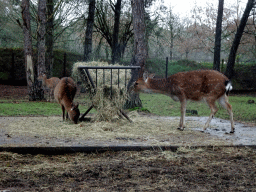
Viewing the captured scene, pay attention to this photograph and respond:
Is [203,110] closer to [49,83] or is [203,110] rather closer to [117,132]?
[117,132]

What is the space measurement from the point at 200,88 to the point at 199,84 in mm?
93

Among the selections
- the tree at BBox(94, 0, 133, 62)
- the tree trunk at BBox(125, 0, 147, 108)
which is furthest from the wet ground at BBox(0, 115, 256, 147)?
the tree at BBox(94, 0, 133, 62)

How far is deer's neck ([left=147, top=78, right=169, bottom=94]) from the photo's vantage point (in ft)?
22.7

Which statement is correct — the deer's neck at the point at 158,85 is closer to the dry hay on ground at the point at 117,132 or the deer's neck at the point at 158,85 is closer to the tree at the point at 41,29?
the dry hay on ground at the point at 117,132

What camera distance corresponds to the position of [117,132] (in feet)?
19.7

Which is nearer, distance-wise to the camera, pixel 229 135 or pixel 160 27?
pixel 229 135

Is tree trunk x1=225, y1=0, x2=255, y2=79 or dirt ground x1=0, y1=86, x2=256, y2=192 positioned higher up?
tree trunk x1=225, y1=0, x2=255, y2=79

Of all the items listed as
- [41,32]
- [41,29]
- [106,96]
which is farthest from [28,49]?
[106,96]

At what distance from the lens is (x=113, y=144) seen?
4.91 m

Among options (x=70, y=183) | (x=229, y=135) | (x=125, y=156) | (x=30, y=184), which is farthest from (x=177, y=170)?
(x=229, y=135)

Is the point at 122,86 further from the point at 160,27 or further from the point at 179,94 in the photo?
the point at 160,27

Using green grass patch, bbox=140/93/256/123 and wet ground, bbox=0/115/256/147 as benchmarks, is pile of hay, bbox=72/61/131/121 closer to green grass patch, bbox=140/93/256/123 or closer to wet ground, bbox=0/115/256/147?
wet ground, bbox=0/115/256/147

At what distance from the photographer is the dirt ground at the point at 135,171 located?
324cm

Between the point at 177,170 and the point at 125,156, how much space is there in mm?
973
